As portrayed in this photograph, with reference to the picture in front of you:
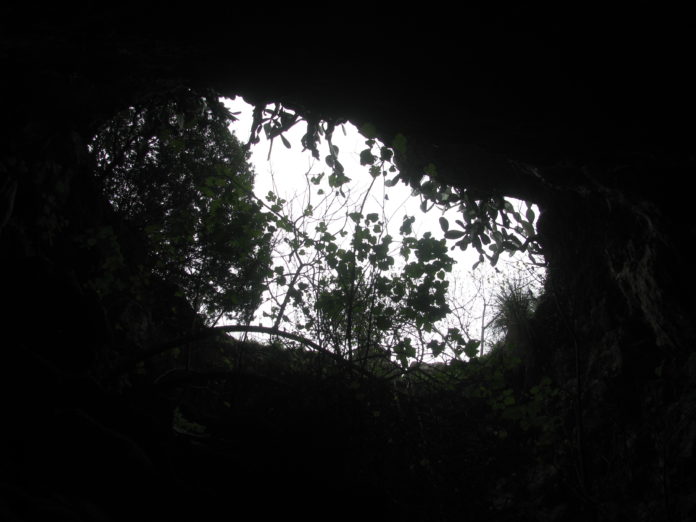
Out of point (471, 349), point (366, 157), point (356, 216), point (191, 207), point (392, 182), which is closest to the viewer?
point (471, 349)

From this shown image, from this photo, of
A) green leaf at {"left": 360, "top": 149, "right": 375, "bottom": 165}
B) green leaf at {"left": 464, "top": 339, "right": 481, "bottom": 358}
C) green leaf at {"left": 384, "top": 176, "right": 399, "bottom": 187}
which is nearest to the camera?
green leaf at {"left": 464, "top": 339, "right": 481, "bottom": 358}

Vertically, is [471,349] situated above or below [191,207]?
below

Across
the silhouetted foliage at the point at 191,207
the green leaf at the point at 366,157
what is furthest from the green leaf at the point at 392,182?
the silhouetted foliage at the point at 191,207

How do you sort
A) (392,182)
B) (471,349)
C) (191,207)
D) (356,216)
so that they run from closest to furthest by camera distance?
1. (471,349)
2. (356,216)
3. (392,182)
4. (191,207)

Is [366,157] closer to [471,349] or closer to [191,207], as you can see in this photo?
[471,349]

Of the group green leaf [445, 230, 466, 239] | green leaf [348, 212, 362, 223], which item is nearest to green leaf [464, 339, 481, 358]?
green leaf [348, 212, 362, 223]

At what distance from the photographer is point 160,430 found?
297 cm

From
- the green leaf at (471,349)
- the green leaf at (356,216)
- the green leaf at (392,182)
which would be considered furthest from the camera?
the green leaf at (392,182)

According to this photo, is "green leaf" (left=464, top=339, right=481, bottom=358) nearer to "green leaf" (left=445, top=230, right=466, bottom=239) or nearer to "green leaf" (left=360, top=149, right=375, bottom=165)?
"green leaf" (left=445, top=230, right=466, bottom=239)

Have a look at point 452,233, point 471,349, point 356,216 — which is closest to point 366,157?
point 356,216

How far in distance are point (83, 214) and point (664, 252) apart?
23.8 feet

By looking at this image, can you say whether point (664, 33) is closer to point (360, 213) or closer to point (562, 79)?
point (562, 79)

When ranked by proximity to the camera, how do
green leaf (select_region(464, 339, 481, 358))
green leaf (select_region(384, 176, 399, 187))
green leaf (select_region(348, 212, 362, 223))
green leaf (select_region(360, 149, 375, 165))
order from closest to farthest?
green leaf (select_region(464, 339, 481, 358)) < green leaf (select_region(348, 212, 362, 223)) < green leaf (select_region(360, 149, 375, 165)) < green leaf (select_region(384, 176, 399, 187))

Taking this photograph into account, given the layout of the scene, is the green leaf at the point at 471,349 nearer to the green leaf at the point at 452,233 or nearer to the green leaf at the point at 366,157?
the green leaf at the point at 452,233
